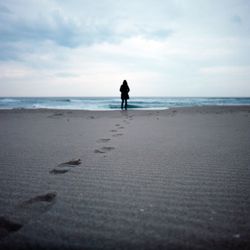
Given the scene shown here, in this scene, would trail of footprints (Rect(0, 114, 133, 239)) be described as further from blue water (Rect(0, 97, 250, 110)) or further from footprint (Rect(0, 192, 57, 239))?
blue water (Rect(0, 97, 250, 110))

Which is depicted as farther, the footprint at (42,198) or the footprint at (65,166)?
the footprint at (65,166)

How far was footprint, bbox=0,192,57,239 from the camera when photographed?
1.04 metres

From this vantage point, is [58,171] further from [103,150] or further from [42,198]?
[103,150]

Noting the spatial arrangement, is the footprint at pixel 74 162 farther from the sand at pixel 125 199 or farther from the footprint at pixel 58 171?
the footprint at pixel 58 171

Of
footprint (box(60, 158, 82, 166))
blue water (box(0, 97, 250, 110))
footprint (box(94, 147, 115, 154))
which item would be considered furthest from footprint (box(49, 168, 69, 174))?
blue water (box(0, 97, 250, 110))

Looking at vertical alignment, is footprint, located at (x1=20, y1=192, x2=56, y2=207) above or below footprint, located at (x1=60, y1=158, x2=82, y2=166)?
below

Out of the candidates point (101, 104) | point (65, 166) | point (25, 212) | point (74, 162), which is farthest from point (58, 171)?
point (101, 104)

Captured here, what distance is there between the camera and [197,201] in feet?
4.30

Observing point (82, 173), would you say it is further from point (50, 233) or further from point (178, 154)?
point (178, 154)

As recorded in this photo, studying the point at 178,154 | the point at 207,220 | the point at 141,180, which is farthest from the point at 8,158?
the point at 207,220

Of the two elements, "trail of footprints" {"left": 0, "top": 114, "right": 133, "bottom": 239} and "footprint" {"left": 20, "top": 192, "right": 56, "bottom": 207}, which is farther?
"footprint" {"left": 20, "top": 192, "right": 56, "bottom": 207}

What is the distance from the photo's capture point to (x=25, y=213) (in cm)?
117

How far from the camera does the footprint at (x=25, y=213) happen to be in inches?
41.0

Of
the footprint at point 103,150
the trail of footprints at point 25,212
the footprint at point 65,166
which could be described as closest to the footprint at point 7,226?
the trail of footprints at point 25,212
